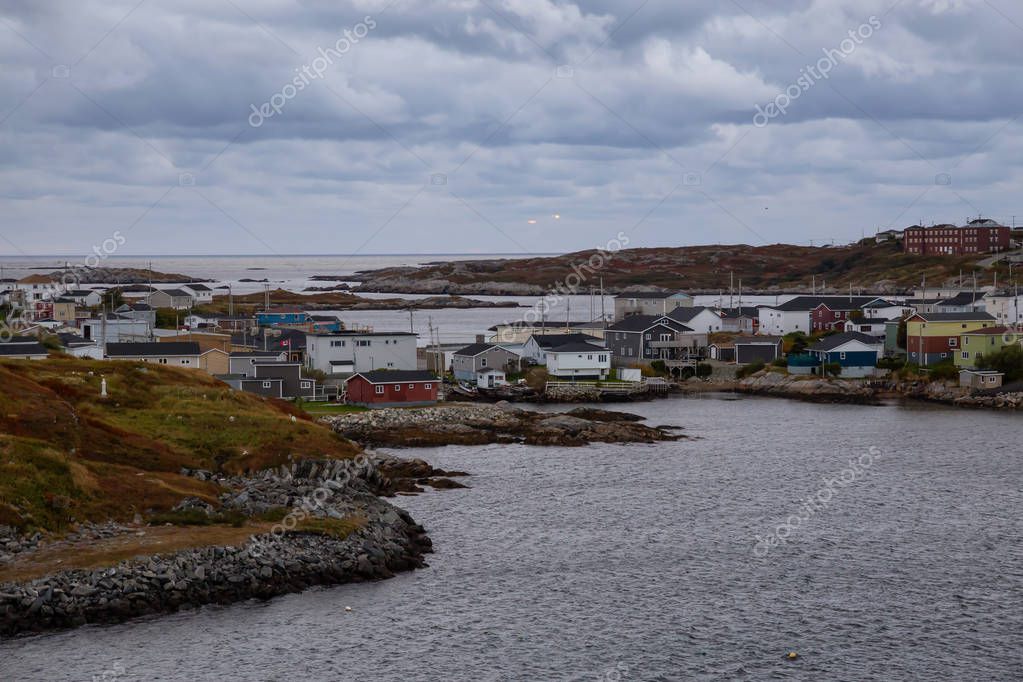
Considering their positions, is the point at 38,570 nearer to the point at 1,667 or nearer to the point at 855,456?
the point at 1,667

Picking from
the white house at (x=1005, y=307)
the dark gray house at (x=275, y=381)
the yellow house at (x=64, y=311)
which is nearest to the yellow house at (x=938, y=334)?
the white house at (x=1005, y=307)

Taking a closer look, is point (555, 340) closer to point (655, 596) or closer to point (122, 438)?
point (122, 438)

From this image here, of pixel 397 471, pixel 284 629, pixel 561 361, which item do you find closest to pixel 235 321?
pixel 561 361

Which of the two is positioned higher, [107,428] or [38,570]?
[107,428]

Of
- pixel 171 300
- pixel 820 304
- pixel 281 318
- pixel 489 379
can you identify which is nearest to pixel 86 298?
pixel 171 300

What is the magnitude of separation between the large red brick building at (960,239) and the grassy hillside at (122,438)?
136 meters

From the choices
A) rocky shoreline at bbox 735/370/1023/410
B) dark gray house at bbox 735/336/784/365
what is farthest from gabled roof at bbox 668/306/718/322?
rocky shoreline at bbox 735/370/1023/410

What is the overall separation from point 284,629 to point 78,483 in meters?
8.07

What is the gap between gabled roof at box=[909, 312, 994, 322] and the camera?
230ft

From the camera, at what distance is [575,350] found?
228ft

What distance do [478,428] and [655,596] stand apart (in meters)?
26.5

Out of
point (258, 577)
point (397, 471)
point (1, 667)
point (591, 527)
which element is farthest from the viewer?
point (397, 471)

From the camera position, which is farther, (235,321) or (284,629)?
(235,321)

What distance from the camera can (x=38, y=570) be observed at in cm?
2389
